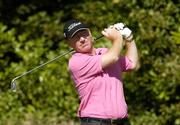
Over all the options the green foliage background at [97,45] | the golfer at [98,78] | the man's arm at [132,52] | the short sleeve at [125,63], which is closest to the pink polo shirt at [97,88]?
the golfer at [98,78]

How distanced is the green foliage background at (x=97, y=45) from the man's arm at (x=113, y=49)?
2585 mm

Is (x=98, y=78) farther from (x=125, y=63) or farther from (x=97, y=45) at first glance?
(x=97, y=45)

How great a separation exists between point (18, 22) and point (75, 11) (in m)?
0.98

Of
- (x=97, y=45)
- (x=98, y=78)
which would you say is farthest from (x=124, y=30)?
(x=97, y=45)

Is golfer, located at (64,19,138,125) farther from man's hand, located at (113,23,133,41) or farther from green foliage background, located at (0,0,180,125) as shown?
green foliage background, located at (0,0,180,125)

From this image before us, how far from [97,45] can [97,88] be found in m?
3.25

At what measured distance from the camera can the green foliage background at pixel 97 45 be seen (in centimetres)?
797

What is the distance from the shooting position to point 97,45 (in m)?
8.17

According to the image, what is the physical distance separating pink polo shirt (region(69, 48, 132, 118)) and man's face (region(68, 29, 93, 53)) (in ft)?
0.15

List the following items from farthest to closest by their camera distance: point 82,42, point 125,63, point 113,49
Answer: point 125,63
point 82,42
point 113,49

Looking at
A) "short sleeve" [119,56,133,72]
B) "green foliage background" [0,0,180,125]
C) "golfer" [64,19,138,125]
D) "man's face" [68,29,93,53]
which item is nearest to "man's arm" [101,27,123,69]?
"golfer" [64,19,138,125]

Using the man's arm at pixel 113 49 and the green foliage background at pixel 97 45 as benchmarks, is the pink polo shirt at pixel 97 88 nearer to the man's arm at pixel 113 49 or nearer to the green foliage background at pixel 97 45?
the man's arm at pixel 113 49

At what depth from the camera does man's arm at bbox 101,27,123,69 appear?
4.83 meters

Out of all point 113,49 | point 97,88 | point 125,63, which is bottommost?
point 97,88
